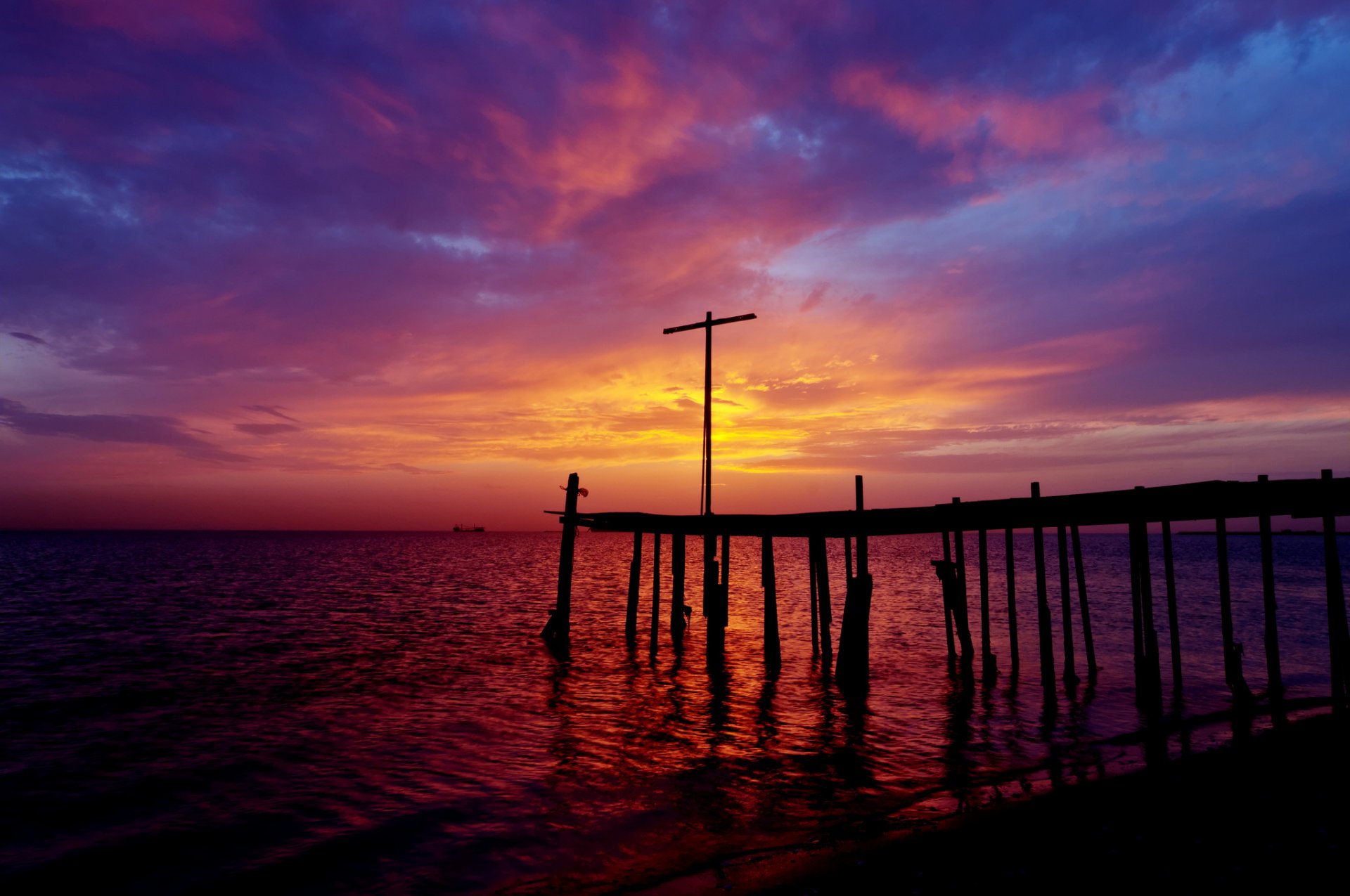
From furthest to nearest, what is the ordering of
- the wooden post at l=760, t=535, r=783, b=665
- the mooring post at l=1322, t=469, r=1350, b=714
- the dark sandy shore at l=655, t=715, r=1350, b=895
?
the wooden post at l=760, t=535, r=783, b=665, the mooring post at l=1322, t=469, r=1350, b=714, the dark sandy shore at l=655, t=715, r=1350, b=895

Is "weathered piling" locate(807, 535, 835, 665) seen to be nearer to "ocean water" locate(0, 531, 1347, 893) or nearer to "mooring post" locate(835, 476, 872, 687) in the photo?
"ocean water" locate(0, 531, 1347, 893)

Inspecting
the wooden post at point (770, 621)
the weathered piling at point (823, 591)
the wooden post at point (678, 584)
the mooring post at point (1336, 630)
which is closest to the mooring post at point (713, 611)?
the wooden post at point (678, 584)

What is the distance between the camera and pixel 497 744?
12.6m

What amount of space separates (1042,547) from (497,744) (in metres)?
10.6

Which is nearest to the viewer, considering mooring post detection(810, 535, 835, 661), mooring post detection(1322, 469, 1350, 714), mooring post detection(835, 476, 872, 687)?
mooring post detection(1322, 469, 1350, 714)

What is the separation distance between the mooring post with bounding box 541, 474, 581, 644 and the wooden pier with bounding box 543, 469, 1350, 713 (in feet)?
0.21

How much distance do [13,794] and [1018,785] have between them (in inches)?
532

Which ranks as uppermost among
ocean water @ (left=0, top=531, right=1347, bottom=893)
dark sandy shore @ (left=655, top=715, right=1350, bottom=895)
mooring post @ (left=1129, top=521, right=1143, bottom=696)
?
mooring post @ (left=1129, top=521, right=1143, bottom=696)

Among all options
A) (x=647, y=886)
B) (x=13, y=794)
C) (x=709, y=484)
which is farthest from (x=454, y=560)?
(x=647, y=886)

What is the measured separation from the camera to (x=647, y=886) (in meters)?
6.64

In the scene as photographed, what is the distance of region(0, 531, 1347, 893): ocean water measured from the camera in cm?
805

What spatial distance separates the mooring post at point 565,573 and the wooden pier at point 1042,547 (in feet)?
0.21

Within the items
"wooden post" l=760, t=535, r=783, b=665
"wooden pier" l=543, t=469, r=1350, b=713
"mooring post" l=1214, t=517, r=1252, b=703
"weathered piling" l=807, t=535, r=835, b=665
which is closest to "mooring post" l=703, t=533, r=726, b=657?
"wooden pier" l=543, t=469, r=1350, b=713

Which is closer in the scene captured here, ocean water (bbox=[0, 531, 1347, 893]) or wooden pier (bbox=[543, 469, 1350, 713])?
ocean water (bbox=[0, 531, 1347, 893])
